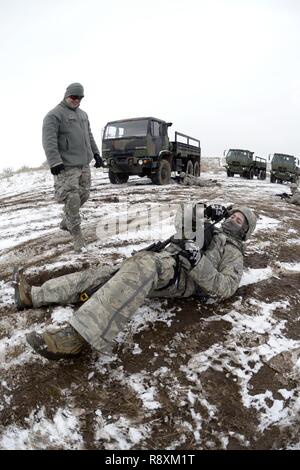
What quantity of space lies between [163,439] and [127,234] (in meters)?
3.64

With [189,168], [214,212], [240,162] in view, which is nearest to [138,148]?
[189,168]

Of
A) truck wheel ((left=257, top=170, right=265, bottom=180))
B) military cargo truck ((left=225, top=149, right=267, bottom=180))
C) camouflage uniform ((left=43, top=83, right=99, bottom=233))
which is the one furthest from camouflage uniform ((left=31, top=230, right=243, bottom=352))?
truck wheel ((left=257, top=170, right=265, bottom=180))

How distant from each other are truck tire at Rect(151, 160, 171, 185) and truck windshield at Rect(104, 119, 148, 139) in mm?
1178

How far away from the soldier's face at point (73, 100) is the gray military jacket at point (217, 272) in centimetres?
237

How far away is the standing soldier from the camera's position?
175 inches

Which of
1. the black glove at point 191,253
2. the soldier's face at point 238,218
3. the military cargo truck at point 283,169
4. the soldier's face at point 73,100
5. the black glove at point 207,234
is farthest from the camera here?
the military cargo truck at point 283,169

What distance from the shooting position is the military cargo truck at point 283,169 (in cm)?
1994

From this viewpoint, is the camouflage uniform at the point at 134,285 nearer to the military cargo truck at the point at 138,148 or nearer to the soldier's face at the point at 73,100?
the soldier's face at the point at 73,100

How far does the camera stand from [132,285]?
2.73 metres

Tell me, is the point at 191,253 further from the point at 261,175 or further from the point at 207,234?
the point at 261,175

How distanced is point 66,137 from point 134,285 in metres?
2.64

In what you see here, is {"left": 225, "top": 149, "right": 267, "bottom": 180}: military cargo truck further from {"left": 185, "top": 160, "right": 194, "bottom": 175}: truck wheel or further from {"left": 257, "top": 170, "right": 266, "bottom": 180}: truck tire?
{"left": 185, "top": 160, "right": 194, "bottom": 175}: truck wheel

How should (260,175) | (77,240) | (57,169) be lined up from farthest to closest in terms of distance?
(260,175) → (77,240) → (57,169)

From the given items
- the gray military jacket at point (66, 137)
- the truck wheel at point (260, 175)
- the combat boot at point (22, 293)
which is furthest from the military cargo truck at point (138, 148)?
the truck wheel at point (260, 175)
